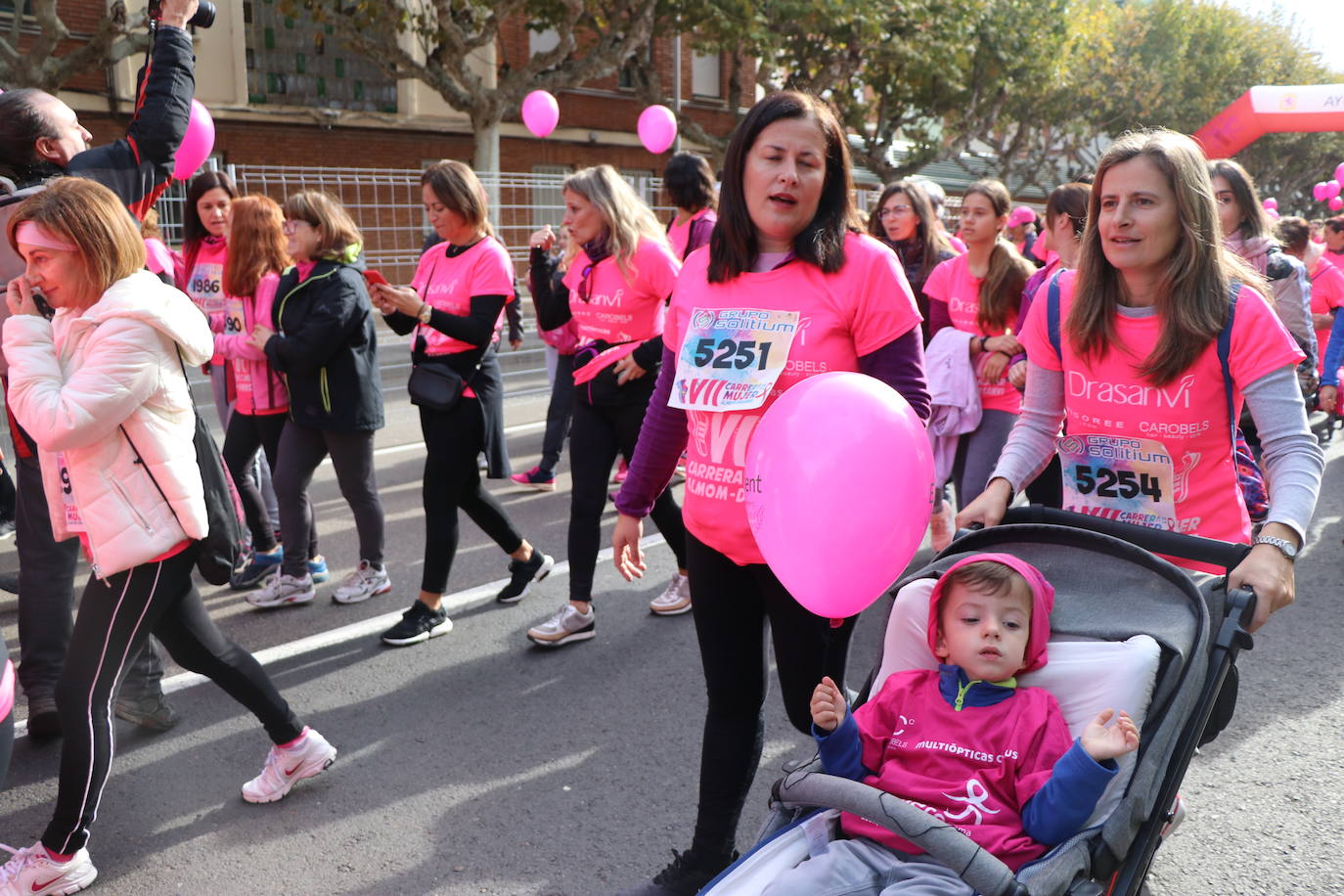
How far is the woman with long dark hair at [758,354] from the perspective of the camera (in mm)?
2529

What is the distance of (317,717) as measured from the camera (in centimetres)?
404

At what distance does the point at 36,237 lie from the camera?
283cm

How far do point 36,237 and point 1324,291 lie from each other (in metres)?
7.49

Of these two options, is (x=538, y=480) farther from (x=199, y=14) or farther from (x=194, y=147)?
(x=199, y=14)

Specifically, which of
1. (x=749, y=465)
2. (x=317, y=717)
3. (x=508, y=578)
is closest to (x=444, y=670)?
(x=317, y=717)

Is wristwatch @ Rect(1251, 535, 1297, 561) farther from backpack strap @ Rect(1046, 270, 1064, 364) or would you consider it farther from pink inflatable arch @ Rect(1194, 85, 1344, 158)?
pink inflatable arch @ Rect(1194, 85, 1344, 158)

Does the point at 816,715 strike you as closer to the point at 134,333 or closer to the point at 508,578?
the point at 134,333

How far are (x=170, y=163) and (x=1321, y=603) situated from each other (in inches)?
219

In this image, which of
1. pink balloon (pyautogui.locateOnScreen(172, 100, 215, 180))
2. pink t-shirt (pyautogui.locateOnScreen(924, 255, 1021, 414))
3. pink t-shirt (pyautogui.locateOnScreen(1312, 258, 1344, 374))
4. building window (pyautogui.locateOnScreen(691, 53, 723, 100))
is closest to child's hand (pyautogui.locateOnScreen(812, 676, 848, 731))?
pink t-shirt (pyautogui.locateOnScreen(924, 255, 1021, 414))

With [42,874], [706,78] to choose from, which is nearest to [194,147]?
[42,874]

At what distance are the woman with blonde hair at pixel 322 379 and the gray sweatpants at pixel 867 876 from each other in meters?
3.48

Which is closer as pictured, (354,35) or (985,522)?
(985,522)

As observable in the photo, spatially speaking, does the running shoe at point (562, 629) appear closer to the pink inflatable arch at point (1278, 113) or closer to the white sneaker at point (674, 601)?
the white sneaker at point (674, 601)

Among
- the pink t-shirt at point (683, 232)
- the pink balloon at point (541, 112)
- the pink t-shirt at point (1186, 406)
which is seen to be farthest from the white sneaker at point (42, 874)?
the pink balloon at point (541, 112)
